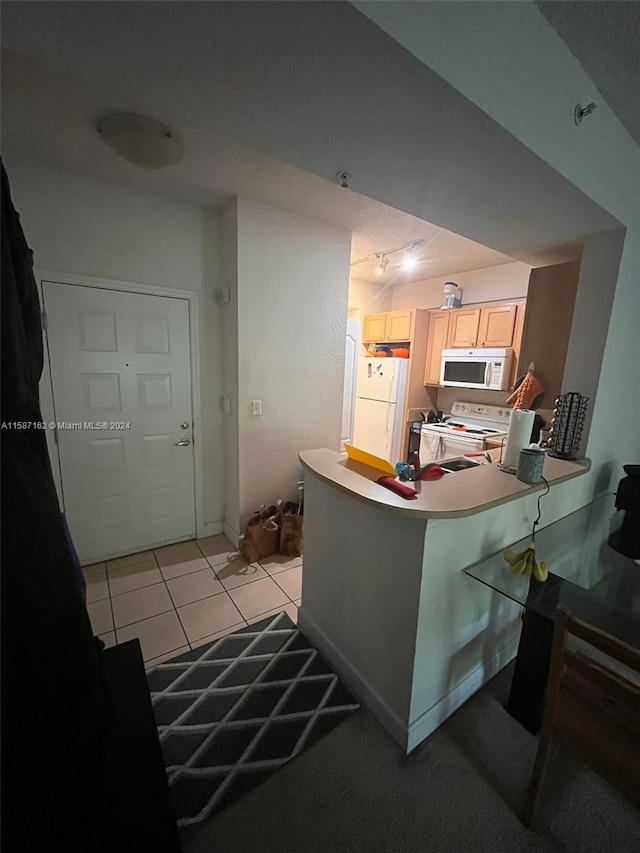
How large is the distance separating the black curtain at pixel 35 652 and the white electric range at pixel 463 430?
11.2 feet

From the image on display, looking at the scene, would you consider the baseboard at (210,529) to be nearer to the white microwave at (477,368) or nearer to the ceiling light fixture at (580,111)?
the white microwave at (477,368)

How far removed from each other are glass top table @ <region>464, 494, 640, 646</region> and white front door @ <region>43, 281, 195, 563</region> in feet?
7.48

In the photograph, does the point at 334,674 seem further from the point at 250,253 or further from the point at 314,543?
the point at 250,253

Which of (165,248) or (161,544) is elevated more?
(165,248)

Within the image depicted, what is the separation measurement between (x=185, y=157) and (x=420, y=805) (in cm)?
310

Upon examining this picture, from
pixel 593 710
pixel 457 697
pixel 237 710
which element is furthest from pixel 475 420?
pixel 237 710

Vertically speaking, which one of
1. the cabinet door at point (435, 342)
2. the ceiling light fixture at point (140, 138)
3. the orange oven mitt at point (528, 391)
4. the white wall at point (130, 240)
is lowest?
the orange oven mitt at point (528, 391)

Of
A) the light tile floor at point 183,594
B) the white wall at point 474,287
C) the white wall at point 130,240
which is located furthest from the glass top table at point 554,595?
the white wall at point 474,287

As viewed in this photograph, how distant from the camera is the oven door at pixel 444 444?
3467 millimetres

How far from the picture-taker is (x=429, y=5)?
0.81 m

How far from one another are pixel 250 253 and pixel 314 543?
2.02 metres

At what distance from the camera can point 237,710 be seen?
Answer: 1509 millimetres

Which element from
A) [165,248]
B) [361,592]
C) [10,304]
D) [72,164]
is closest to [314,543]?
[361,592]

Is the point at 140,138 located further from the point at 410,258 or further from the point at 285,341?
the point at 410,258
